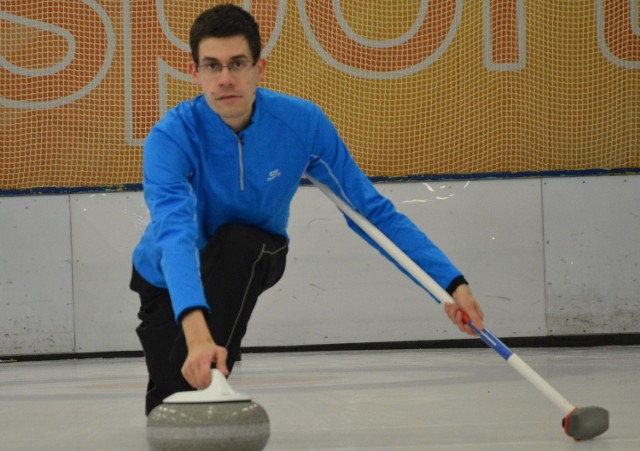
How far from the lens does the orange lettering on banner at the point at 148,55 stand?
756cm

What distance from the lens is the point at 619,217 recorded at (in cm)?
720

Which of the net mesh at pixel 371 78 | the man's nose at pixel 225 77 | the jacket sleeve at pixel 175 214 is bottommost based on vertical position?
the jacket sleeve at pixel 175 214

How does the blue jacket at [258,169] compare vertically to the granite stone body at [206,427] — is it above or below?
above

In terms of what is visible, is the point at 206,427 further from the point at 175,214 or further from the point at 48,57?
the point at 48,57

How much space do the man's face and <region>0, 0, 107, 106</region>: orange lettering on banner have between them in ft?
16.2

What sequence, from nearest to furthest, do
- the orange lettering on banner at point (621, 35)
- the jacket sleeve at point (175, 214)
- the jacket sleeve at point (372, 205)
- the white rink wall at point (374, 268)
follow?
the jacket sleeve at point (175, 214) < the jacket sleeve at point (372, 205) < the white rink wall at point (374, 268) < the orange lettering on banner at point (621, 35)

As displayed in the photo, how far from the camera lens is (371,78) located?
7.57 meters

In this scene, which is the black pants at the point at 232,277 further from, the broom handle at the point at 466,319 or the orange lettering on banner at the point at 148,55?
the orange lettering on banner at the point at 148,55

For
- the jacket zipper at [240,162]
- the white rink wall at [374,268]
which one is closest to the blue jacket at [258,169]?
the jacket zipper at [240,162]

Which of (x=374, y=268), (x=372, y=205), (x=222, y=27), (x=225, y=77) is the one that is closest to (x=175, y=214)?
(x=225, y=77)

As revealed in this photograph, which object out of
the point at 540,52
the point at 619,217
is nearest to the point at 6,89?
the point at 540,52

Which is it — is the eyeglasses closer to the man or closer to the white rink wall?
the man

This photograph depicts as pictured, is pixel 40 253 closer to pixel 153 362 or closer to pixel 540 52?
pixel 540 52

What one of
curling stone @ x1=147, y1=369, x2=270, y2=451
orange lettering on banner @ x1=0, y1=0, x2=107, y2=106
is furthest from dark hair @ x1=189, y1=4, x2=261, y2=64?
orange lettering on banner @ x1=0, y1=0, x2=107, y2=106
